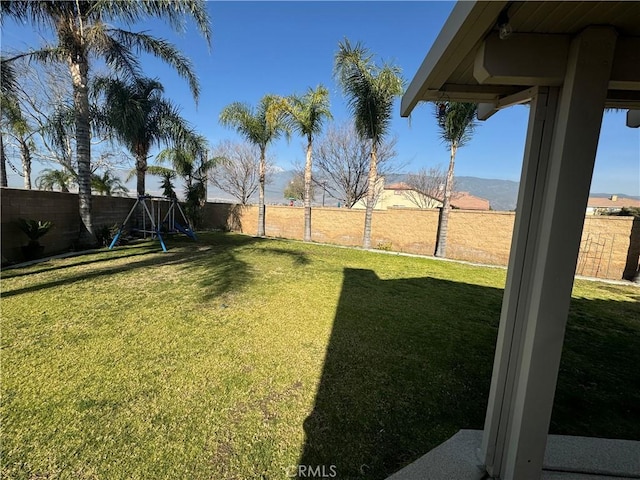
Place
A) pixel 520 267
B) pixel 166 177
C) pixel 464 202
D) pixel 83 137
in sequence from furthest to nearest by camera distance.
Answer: pixel 464 202 < pixel 166 177 < pixel 83 137 < pixel 520 267

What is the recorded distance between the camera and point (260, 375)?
282cm

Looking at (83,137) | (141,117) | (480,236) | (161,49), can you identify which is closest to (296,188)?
(141,117)

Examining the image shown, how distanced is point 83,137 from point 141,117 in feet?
6.72

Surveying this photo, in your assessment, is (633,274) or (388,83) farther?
(388,83)

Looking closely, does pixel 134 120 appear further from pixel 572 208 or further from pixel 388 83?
pixel 572 208

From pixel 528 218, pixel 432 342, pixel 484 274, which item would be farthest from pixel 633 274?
pixel 528 218

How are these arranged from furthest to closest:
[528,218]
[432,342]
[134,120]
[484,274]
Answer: [134,120], [484,274], [432,342], [528,218]

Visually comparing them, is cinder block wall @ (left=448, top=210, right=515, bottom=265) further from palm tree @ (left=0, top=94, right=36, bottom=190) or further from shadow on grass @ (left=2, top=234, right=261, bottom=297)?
palm tree @ (left=0, top=94, right=36, bottom=190)

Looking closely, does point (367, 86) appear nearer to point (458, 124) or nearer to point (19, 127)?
point (458, 124)

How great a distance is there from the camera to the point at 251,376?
2797 millimetres

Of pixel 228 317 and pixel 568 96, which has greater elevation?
pixel 568 96

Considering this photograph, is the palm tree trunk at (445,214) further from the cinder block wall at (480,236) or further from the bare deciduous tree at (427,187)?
the bare deciduous tree at (427,187)

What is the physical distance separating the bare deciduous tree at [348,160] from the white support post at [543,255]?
23.0 metres

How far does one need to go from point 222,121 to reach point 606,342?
14896 mm
